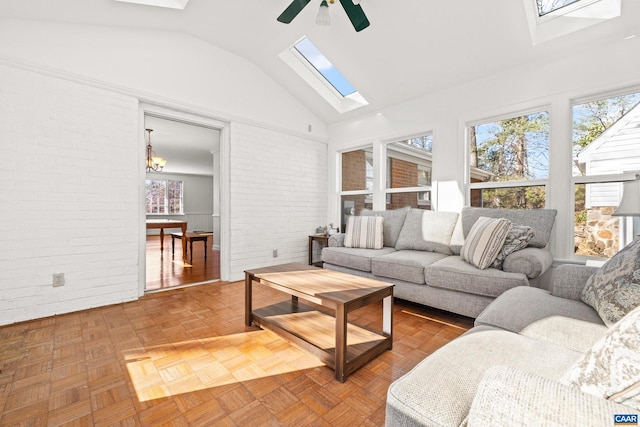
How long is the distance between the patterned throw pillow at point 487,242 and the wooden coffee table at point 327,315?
3.15ft

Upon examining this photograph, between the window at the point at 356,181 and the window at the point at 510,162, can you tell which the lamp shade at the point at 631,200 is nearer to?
the window at the point at 510,162

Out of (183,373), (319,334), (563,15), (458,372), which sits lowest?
(183,373)

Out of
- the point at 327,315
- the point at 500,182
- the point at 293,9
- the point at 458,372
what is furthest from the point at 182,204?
the point at 458,372

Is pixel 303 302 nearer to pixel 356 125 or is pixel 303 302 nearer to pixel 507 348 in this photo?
pixel 507 348

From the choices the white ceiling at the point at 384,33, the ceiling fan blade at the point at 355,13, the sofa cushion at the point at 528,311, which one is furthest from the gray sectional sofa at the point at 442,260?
the ceiling fan blade at the point at 355,13

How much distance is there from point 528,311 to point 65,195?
12.0 ft

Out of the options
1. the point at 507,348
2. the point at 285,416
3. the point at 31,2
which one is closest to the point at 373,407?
the point at 285,416

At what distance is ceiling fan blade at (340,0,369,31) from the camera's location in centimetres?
237

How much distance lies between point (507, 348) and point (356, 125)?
13.3ft

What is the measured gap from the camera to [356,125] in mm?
4637

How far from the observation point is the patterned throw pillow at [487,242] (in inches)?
91.9

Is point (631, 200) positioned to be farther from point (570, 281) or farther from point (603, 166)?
point (603, 166)

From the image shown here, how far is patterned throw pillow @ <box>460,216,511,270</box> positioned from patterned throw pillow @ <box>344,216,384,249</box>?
1148 millimetres

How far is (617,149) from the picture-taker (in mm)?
2572
